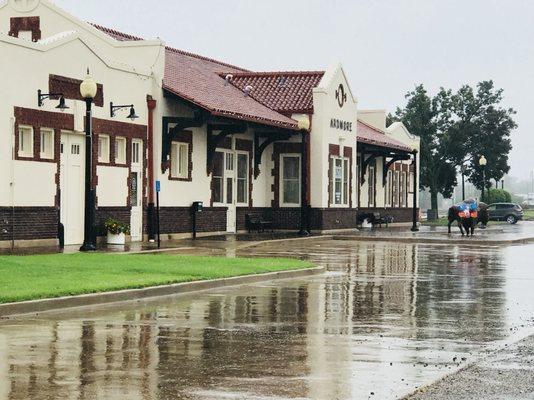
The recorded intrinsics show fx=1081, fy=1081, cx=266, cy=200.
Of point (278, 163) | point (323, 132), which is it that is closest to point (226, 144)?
point (278, 163)

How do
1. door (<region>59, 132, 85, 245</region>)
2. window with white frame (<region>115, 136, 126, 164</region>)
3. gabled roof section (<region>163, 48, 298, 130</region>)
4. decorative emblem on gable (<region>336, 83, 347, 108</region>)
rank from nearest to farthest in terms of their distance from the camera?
door (<region>59, 132, 85, 245</region>) → window with white frame (<region>115, 136, 126, 164</region>) → gabled roof section (<region>163, 48, 298, 130</region>) → decorative emblem on gable (<region>336, 83, 347, 108</region>)

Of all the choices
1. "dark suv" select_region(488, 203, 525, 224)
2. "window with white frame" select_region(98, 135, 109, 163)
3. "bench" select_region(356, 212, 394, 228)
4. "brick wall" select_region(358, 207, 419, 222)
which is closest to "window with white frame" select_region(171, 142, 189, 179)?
"window with white frame" select_region(98, 135, 109, 163)

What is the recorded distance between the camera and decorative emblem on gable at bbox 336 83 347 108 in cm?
4503

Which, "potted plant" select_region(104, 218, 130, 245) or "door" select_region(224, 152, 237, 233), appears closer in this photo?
"potted plant" select_region(104, 218, 130, 245)

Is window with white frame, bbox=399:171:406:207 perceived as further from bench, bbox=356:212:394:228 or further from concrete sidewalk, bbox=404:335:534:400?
concrete sidewalk, bbox=404:335:534:400

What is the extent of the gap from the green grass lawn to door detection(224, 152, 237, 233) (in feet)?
50.9

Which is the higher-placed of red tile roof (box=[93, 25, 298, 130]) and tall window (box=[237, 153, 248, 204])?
red tile roof (box=[93, 25, 298, 130])

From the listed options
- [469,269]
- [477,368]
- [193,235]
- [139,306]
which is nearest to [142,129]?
[193,235]

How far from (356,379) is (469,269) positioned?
15592mm

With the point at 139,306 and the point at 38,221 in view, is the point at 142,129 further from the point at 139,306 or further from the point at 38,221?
the point at 139,306

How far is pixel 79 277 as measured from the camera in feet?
59.8

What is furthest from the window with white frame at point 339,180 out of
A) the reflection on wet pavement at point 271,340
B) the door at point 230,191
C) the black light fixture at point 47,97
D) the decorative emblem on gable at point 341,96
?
the reflection on wet pavement at point 271,340

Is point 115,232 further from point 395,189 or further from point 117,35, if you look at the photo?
point 395,189

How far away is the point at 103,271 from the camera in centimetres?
1986
